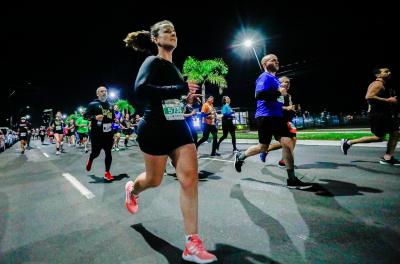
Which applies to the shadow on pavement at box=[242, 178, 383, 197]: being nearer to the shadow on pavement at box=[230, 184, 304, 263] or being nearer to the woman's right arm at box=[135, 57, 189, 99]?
the shadow on pavement at box=[230, 184, 304, 263]

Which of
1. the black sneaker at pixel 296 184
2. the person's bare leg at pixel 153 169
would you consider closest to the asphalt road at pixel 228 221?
the black sneaker at pixel 296 184

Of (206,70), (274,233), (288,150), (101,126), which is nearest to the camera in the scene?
(274,233)

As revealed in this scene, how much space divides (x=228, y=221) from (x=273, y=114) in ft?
6.93

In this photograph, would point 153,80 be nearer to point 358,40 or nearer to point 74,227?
point 74,227

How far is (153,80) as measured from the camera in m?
2.69

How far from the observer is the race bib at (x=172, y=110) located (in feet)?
8.85

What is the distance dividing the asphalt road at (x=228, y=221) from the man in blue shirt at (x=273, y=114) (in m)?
0.46

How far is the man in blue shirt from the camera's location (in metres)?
4.85

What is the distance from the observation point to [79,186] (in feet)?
20.6

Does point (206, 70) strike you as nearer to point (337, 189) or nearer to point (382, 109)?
point (382, 109)

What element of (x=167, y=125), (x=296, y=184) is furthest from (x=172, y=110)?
(x=296, y=184)

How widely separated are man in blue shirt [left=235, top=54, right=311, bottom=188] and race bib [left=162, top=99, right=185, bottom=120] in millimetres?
2419

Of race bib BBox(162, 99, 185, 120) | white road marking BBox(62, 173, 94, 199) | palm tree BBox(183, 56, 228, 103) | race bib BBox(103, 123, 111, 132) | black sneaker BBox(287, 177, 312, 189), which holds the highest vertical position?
palm tree BBox(183, 56, 228, 103)

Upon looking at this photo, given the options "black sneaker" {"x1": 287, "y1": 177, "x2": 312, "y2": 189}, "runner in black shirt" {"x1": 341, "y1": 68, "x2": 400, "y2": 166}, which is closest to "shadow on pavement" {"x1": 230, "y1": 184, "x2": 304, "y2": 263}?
"black sneaker" {"x1": 287, "y1": 177, "x2": 312, "y2": 189}
